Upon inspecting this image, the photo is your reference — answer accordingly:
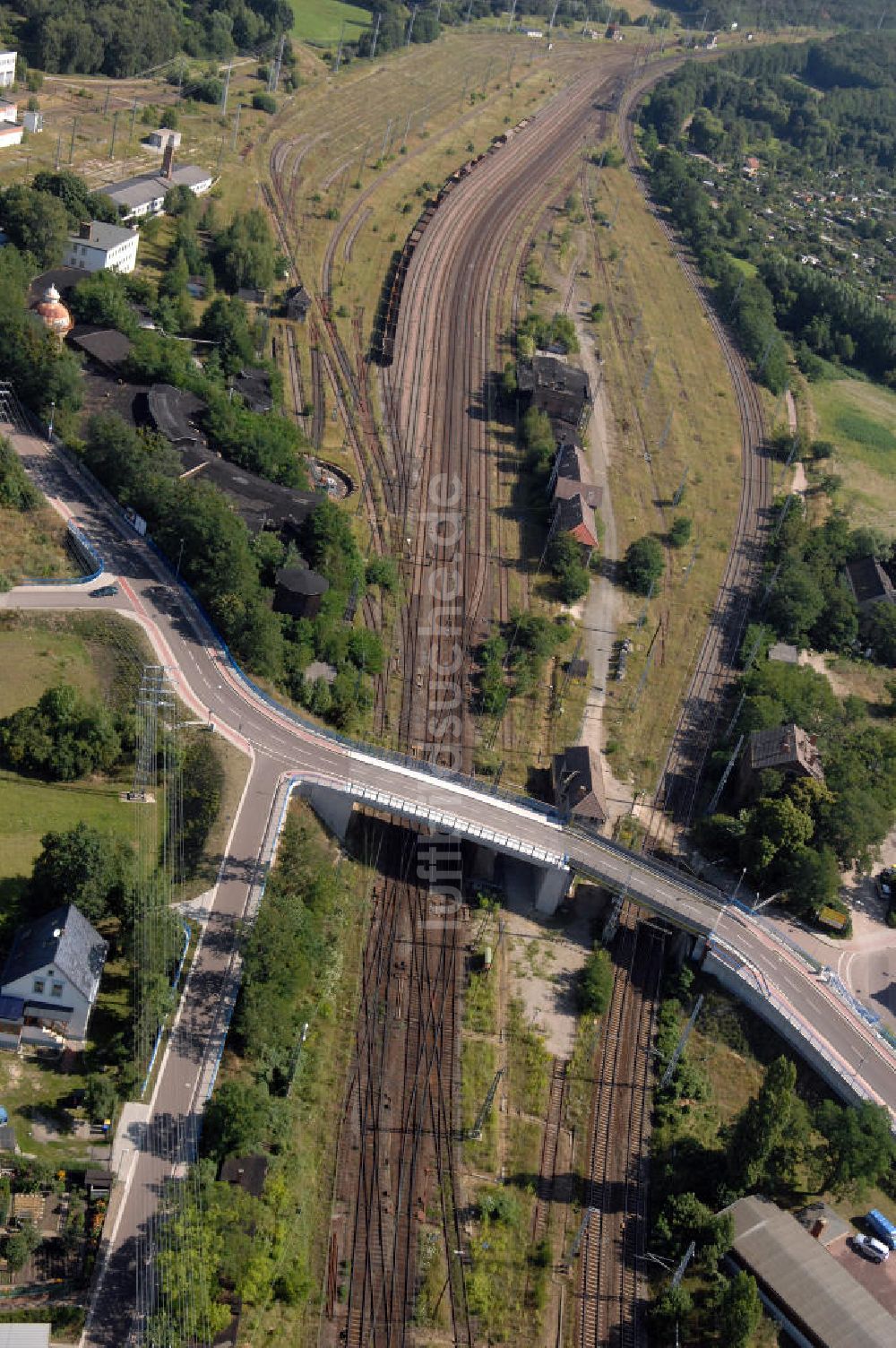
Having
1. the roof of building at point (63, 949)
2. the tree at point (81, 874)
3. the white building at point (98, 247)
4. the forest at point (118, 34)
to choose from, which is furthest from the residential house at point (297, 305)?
the roof of building at point (63, 949)

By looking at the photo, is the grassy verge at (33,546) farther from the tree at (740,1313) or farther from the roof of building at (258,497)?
the tree at (740,1313)

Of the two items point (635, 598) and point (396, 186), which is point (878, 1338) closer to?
point (635, 598)

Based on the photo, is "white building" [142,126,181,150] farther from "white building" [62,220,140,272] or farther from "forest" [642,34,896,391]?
"forest" [642,34,896,391]

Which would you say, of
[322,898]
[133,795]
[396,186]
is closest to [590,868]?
[322,898]

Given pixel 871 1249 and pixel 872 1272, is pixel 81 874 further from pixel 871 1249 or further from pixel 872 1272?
pixel 872 1272

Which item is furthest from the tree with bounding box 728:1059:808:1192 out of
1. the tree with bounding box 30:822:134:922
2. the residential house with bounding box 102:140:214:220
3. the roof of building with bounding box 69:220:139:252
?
the residential house with bounding box 102:140:214:220

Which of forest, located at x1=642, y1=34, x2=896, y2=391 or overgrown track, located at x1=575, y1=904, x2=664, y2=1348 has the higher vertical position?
forest, located at x1=642, y1=34, x2=896, y2=391
